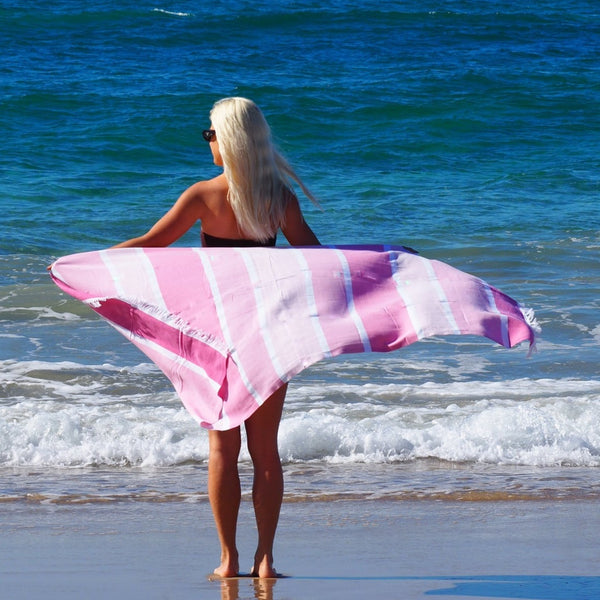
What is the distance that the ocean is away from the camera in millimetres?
5195

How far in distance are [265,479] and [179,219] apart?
88cm

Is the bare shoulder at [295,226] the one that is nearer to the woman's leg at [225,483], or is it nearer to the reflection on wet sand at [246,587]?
the woman's leg at [225,483]

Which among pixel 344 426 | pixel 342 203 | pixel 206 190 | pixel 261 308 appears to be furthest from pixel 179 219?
pixel 342 203

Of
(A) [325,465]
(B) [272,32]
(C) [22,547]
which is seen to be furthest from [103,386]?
(B) [272,32]

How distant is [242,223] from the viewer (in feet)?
10.6

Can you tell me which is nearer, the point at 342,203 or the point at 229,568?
the point at 229,568

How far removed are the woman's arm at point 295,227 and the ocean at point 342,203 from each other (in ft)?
5.28

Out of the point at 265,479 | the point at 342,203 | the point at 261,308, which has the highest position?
the point at 261,308

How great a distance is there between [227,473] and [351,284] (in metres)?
0.72

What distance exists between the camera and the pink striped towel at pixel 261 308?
303cm

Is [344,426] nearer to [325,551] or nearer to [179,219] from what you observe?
[325,551]

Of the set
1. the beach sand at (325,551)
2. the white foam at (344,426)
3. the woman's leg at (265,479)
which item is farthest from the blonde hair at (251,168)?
the white foam at (344,426)

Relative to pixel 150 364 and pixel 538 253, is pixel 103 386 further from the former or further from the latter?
pixel 538 253

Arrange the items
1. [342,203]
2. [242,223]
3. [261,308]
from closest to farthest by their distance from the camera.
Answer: [261,308], [242,223], [342,203]
